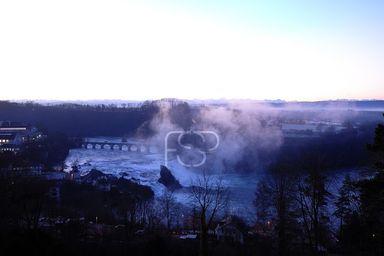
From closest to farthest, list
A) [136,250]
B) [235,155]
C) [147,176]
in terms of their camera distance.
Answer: [136,250] → [147,176] → [235,155]

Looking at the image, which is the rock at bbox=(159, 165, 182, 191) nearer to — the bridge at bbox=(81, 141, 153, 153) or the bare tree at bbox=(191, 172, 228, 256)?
the bare tree at bbox=(191, 172, 228, 256)

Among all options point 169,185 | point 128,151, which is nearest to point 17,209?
point 169,185

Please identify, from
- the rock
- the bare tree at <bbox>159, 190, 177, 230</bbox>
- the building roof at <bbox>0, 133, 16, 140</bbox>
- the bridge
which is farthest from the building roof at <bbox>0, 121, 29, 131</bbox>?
the bare tree at <bbox>159, 190, 177, 230</bbox>

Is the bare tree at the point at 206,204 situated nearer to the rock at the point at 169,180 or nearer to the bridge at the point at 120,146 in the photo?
the rock at the point at 169,180

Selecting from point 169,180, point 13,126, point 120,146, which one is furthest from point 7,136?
point 169,180

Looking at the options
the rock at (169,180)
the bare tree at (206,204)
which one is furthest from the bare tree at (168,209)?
the rock at (169,180)

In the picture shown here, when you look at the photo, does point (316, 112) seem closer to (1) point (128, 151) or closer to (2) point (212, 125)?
(2) point (212, 125)
